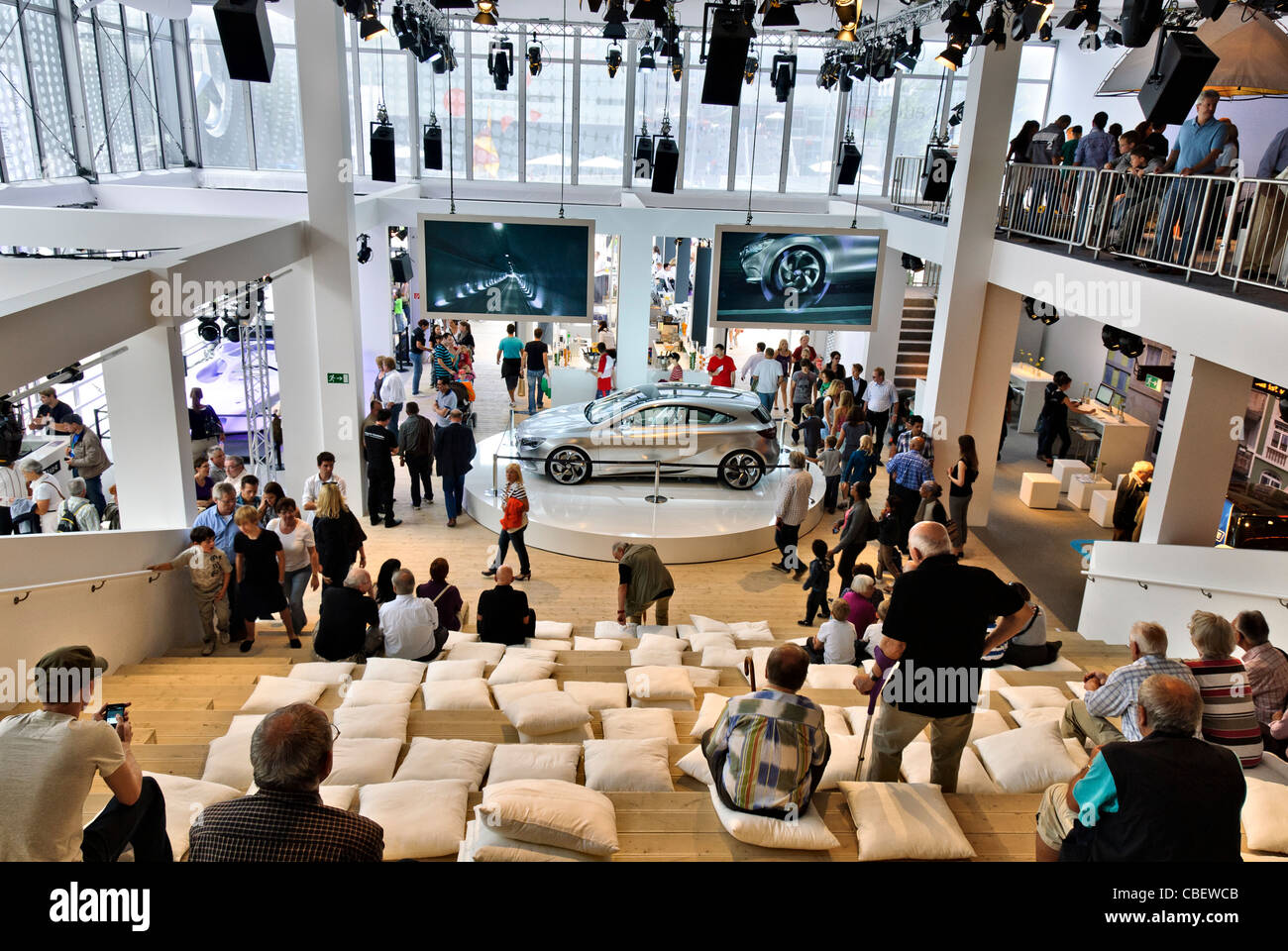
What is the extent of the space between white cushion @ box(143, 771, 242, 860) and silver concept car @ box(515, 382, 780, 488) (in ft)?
25.2

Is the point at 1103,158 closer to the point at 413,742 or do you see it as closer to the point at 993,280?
the point at 993,280

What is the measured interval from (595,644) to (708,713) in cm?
232

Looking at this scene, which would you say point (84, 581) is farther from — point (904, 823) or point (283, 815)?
point (904, 823)

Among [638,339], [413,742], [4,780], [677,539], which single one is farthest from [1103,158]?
[4,780]

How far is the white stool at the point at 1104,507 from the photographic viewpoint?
1189 cm

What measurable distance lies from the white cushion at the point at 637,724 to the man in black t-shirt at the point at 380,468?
21.3 feet

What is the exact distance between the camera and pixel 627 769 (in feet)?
13.6

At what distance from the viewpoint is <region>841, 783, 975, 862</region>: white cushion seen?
11.5 ft

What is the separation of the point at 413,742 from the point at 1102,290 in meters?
7.51

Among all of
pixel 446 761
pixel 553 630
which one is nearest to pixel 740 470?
pixel 553 630

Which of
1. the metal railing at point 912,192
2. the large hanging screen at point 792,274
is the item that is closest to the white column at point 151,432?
the large hanging screen at point 792,274

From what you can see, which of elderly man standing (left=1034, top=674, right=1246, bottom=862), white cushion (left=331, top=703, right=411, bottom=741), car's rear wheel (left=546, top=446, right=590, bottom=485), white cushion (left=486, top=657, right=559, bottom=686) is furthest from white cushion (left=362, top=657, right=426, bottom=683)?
car's rear wheel (left=546, top=446, right=590, bottom=485)

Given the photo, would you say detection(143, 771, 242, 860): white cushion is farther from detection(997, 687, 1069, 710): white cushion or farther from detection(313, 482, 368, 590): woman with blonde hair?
detection(997, 687, 1069, 710): white cushion

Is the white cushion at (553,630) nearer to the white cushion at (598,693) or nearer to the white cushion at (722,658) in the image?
the white cushion at (722,658)
